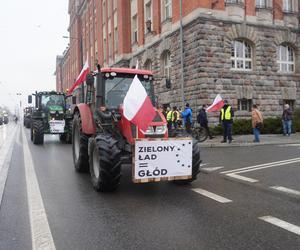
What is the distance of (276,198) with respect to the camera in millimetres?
6336

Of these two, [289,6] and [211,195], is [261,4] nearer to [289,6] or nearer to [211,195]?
[289,6]

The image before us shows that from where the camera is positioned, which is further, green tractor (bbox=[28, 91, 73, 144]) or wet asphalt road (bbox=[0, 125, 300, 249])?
green tractor (bbox=[28, 91, 73, 144])

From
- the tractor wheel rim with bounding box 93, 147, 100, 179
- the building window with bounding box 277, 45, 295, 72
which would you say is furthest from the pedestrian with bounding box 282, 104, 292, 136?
the tractor wheel rim with bounding box 93, 147, 100, 179

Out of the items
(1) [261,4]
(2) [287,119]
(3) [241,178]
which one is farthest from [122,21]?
(3) [241,178]

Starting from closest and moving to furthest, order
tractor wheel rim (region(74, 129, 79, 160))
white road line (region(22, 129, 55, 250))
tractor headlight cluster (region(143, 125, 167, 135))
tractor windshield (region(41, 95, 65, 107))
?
white road line (region(22, 129, 55, 250))
tractor headlight cluster (region(143, 125, 167, 135))
tractor wheel rim (region(74, 129, 79, 160))
tractor windshield (region(41, 95, 65, 107))

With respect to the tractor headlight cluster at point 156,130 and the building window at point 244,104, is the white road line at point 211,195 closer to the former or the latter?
the tractor headlight cluster at point 156,130

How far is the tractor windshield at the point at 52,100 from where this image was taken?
20.1 meters

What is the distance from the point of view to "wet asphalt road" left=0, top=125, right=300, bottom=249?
433 centimetres

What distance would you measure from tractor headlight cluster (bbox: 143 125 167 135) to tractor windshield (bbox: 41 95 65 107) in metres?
13.9

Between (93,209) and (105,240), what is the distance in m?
1.44

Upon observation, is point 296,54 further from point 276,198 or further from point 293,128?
point 276,198

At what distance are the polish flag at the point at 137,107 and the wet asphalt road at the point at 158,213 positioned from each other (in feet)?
4.31

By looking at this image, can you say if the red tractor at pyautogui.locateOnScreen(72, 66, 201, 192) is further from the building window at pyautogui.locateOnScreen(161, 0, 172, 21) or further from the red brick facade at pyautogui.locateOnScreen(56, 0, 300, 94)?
the building window at pyautogui.locateOnScreen(161, 0, 172, 21)

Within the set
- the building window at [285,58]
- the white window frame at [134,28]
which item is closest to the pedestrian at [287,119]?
the building window at [285,58]
